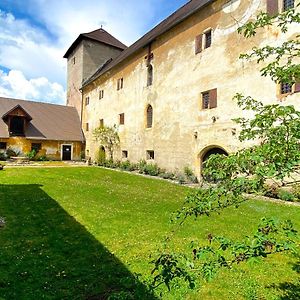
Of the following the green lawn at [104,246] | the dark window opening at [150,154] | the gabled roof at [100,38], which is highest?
the gabled roof at [100,38]

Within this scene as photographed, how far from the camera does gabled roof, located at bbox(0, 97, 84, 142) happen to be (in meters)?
28.4

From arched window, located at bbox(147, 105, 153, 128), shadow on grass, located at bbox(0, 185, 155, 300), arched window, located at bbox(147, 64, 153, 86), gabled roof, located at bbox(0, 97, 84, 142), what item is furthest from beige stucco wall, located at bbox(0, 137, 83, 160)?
shadow on grass, located at bbox(0, 185, 155, 300)

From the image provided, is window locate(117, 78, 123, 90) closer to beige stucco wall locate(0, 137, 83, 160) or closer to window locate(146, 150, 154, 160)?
window locate(146, 150, 154, 160)

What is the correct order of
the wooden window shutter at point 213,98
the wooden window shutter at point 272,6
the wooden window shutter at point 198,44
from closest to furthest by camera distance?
the wooden window shutter at point 272,6, the wooden window shutter at point 213,98, the wooden window shutter at point 198,44

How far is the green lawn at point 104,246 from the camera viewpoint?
387cm

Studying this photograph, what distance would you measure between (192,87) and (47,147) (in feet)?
63.5

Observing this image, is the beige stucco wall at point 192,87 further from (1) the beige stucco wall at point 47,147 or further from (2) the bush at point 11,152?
(2) the bush at point 11,152

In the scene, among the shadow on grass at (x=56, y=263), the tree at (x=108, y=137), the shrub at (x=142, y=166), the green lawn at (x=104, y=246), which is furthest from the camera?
the tree at (x=108, y=137)

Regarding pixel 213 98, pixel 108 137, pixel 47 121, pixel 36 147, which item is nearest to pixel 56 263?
pixel 213 98

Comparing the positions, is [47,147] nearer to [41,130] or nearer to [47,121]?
[41,130]

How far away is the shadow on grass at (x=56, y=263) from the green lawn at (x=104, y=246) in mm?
14

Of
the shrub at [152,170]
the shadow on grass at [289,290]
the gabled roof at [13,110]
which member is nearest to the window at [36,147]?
the gabled roof at [13,110]

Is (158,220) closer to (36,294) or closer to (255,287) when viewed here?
(255,287)

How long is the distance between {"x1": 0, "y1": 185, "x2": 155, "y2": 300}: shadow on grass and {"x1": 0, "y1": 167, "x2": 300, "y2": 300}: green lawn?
14 millimetres
